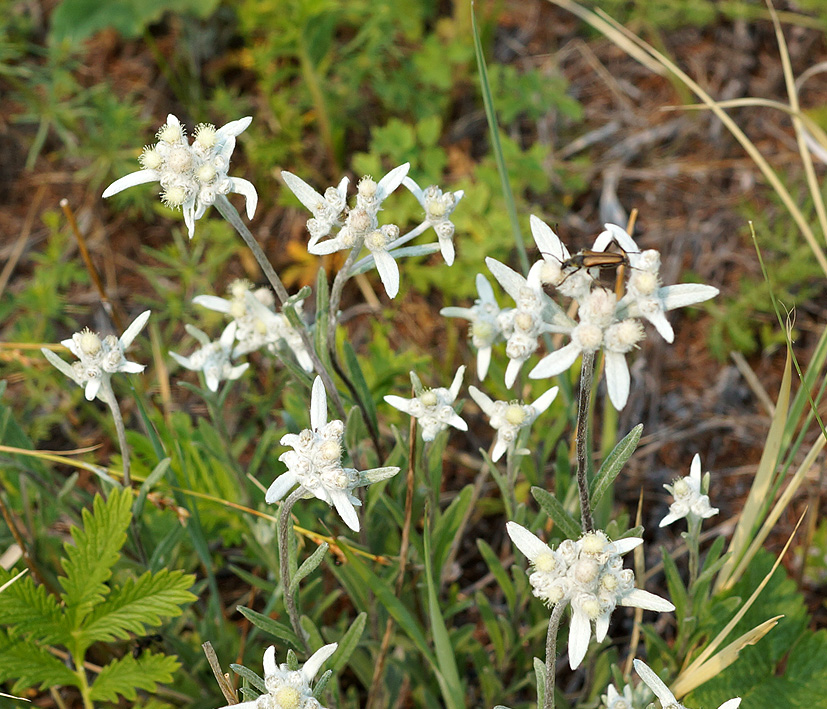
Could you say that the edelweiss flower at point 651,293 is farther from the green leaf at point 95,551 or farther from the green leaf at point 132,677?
the green leaf at point 132,677

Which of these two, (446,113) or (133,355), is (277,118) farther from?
(133,355)

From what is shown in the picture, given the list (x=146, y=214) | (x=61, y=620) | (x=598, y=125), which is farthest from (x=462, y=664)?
(x=598, y=125)

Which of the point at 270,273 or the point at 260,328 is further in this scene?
the point at 260,328

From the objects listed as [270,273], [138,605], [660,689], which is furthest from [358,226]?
[660,689]

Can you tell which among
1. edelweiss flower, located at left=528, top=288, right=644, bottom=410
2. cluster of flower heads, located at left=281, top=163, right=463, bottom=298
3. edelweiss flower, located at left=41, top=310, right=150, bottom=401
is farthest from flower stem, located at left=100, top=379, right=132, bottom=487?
edelweiss flower, located at left=528, top=288, right=644, bottom=410

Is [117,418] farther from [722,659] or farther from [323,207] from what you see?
[722,659]

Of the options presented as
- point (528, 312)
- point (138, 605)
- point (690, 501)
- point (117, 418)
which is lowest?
point (138, 605)
